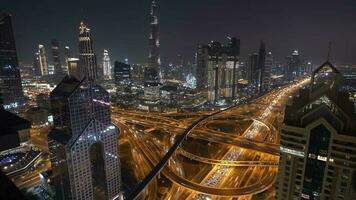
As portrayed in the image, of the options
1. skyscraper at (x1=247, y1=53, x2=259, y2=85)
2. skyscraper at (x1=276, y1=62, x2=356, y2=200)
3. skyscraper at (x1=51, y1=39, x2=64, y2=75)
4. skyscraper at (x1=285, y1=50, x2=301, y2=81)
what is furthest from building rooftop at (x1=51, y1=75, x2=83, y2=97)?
skyscraper at (x1=285, y1=50, x2=301, y2=81)

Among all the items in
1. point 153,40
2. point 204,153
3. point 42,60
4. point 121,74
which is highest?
point 153,40

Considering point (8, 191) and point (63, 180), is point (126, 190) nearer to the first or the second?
point (63, 180)

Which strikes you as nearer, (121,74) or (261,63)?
(121,74)

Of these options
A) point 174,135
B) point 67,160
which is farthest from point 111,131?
point 174,135

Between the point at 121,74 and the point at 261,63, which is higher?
the point at 261,63

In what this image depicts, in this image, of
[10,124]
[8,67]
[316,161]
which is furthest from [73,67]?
[10,124]

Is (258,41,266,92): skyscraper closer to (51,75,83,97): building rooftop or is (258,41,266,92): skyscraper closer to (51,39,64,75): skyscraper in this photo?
(51,75,83,97): building rooftop

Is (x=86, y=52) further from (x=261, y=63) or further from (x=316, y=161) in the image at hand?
(x=316, y=161)
